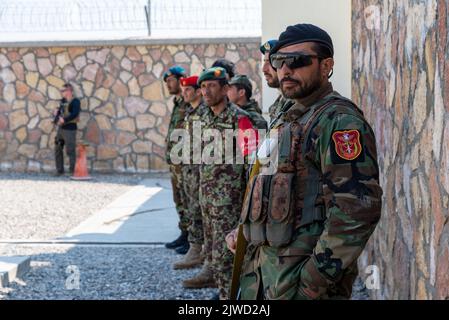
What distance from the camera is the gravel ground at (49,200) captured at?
29.0 ft

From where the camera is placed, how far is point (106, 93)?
46.7ft

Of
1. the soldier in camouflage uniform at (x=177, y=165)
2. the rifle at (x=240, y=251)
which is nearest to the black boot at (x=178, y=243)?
the soldier in camouflage uniform at (x=177, y=165)

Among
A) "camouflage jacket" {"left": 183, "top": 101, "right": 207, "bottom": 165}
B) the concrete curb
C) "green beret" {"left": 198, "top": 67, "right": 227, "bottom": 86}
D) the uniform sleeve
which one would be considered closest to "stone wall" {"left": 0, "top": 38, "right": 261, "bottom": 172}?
"camouflage jacket" {"left": 183, "top": 101, "right": 207, "bottom": 165}

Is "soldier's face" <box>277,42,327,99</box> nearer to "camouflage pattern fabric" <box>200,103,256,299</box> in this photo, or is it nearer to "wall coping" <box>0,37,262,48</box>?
"camouflage pattern fabric" <box>200,103,256,299</box>

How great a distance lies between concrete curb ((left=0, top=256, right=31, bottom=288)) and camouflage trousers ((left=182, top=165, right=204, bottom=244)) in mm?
1463

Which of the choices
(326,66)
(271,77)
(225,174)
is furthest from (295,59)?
(225,174)

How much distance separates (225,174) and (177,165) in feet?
6.97

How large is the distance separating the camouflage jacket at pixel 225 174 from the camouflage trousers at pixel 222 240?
1.9 inches

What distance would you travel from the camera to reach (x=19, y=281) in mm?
6188

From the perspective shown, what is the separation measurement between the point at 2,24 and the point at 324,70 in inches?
526

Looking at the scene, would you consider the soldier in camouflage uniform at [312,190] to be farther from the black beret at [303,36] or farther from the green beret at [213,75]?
the green beret at [213,75]

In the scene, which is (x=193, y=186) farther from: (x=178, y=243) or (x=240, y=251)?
(x=240, y=251)
